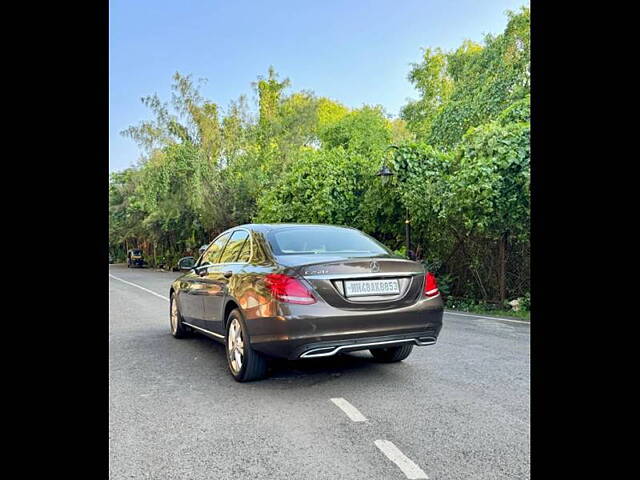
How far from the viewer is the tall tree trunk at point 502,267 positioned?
11301 mm

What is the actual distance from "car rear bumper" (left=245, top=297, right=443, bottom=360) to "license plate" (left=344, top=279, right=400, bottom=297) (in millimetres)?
164

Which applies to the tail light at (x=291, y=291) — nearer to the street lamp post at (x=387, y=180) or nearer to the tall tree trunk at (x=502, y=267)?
the tall tree trunk at (x=502, y=267)

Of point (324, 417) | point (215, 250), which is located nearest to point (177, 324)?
point (215, 250)

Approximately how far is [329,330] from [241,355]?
1.03 meters

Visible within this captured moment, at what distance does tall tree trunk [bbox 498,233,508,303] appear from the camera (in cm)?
1130

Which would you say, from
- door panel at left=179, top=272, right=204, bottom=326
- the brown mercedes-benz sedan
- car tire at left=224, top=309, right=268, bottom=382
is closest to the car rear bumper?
the brown mercedes-benz sedan

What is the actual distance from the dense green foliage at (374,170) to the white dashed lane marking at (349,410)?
105 inches

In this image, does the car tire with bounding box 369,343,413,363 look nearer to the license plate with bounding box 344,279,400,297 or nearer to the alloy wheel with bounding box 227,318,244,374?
the license plate with bounding box 344,279,400,297

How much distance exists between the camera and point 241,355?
5000 millimetres

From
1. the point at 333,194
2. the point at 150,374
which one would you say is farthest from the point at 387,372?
the point at 333,194
